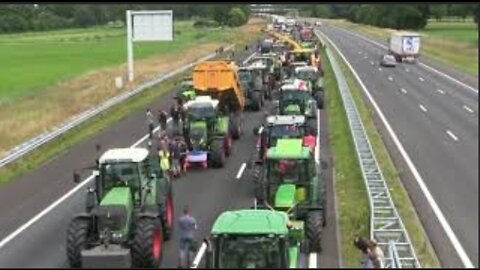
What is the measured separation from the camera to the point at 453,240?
19.0 m

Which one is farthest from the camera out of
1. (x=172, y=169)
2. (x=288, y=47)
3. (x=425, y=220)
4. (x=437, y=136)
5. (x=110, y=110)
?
(x=288, y=47)

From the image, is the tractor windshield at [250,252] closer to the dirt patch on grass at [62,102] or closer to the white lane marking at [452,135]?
the dirt patch on grass at [62,102]

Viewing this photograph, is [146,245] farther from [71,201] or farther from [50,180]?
[50,180]

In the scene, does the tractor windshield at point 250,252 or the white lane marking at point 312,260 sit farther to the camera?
the white lane marking at point 312,260

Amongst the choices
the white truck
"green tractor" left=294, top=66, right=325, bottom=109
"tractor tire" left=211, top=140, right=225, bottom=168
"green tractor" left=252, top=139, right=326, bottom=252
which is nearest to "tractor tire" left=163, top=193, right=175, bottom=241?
"green tractor" left=252, top=139, right=326, bottom=252

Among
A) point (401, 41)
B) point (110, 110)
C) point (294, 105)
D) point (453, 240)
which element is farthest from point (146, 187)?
point (401, 41)

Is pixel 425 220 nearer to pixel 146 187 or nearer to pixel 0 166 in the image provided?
pixel 146 187

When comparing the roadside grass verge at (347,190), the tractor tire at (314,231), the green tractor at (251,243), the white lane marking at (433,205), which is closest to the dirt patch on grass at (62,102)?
the roadside grass verge at (347,190)

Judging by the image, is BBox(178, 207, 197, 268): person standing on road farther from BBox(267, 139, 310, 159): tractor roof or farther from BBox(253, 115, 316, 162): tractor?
BBox(253, 115, 316, 162): tractor

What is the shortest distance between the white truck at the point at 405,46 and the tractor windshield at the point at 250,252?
6691 centimetres

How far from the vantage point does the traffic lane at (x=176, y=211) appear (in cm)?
1831

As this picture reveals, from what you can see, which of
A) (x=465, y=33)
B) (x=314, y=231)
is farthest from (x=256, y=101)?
(x=465, y=33)

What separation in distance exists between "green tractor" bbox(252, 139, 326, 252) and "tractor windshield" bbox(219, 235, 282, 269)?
266 inches

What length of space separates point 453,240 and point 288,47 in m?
51.3
